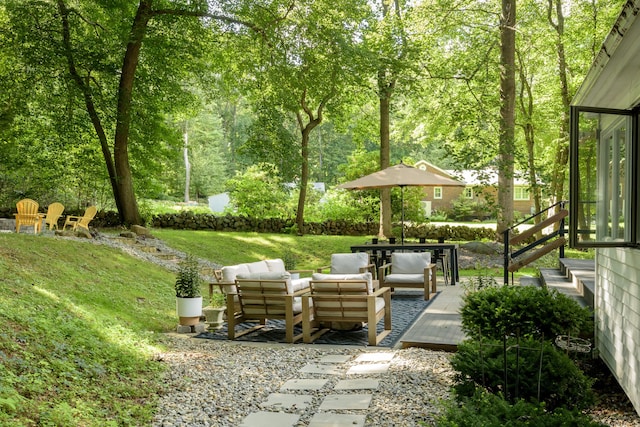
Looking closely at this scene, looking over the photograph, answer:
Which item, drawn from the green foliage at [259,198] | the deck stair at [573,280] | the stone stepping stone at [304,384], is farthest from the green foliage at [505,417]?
the green foliage at [259,198]

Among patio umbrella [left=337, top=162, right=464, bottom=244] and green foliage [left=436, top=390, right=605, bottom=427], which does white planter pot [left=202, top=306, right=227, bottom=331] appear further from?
patio umbrella [left=337, top=162, right=464, bottom=244]

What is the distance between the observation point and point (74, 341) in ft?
18.1

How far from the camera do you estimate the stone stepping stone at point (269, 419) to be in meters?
4.34

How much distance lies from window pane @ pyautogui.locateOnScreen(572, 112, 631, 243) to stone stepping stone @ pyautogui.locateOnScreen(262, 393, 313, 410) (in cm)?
257

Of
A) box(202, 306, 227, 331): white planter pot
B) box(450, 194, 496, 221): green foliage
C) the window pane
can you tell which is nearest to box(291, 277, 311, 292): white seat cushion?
box(202, 306, 227, 331): white planter pot

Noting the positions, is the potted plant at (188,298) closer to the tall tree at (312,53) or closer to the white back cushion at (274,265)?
the white back cushion at (274,265)

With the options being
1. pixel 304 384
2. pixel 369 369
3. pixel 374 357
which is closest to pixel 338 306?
pixel 374 357

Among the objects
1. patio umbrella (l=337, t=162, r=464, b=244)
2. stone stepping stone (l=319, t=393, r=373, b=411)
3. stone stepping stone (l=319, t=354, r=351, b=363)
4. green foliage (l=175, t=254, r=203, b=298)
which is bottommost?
stone stepping stone (l=319, t=354, r=351, b=363)

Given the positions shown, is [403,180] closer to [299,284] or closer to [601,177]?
[299,284]

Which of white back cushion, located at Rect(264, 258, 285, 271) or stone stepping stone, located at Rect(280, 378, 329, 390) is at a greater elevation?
white back cushion, located at Rect(264, 258, 285, 271)

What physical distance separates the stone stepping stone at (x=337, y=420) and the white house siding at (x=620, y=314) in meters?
1.86

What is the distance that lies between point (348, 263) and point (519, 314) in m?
6.10

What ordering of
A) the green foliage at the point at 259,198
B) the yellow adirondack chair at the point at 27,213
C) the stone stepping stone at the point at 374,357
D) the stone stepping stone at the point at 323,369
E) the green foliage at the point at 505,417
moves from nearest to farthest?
the green foliage at the point at 505,417, the stone stepping stone at the point at 323,369, the stone stepping stone at the point at 374,357, the yellow adirondack chair at the point at 27,213, the green foliage at the point at 259,198

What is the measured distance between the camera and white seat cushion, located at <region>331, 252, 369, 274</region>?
10.6m
